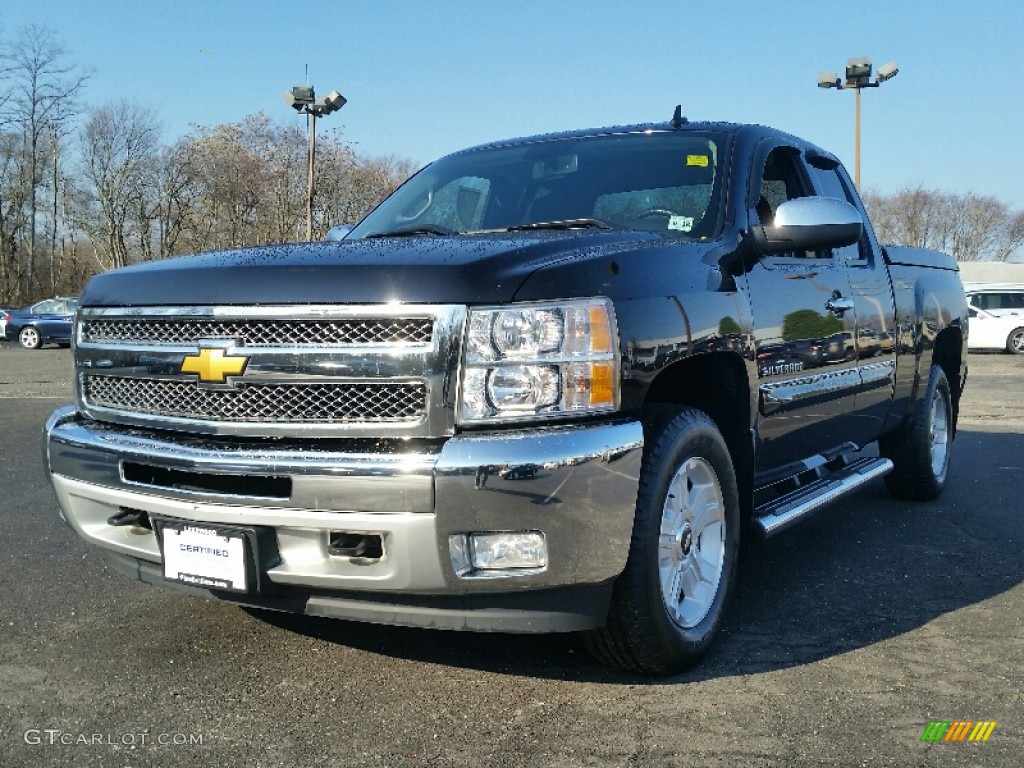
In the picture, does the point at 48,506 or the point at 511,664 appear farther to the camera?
the point at 48,506

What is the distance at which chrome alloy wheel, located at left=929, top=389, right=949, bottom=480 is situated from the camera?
5969 millimetres

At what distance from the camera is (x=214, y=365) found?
9.48 ft

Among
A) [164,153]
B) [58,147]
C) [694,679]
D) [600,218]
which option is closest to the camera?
[694,679]

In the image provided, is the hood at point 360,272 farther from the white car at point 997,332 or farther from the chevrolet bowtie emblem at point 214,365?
the white car at point 997,332

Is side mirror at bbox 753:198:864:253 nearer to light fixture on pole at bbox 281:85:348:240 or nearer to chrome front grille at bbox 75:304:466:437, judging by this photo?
chrome front grille at bbox 75:304:466:437

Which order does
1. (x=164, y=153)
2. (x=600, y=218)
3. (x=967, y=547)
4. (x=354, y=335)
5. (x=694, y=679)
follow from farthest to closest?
(x=164, y=153) → (x=967, y=547) → (x=600, y=218) → (x=694, y=679) → (x=354, y=335)

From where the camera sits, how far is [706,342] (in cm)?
323

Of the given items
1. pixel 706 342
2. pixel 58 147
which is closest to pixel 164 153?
pixel 58 147

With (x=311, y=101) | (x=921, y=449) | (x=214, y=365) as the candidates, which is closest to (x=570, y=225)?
(x=214, y=365)

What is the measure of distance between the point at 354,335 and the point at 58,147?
57.8 m

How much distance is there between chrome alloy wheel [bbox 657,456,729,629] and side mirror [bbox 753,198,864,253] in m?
1.01

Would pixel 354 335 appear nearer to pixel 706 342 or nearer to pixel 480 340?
pixel 480 340

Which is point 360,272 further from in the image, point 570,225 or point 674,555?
point 674,555

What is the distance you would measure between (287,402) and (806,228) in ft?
6.61
